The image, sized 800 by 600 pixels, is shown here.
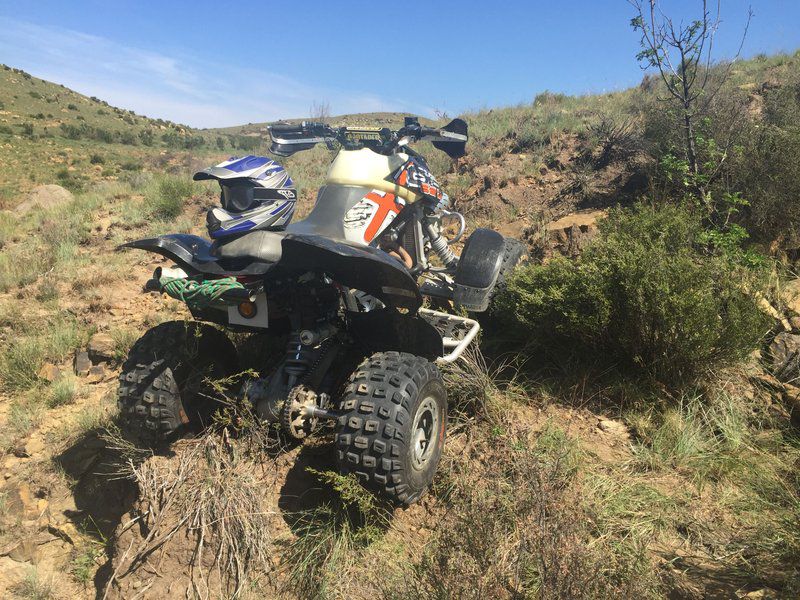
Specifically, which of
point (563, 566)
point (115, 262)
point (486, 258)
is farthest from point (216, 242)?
point (115, 262)

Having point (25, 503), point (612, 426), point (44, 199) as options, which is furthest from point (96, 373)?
point (44, 199)

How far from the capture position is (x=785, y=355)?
3334 mm

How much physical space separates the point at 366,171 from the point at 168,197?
6.44 meters

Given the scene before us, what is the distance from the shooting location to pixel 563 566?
6.14ft

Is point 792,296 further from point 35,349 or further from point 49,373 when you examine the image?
point 35,349

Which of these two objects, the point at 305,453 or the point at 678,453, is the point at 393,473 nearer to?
the point at 305,453

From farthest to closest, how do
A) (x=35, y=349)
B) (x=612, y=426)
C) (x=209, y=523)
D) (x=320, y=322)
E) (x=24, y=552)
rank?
(x=35, y=349)
(x=612, y=426)
(x=24, y=552)
(x=320, y=322)
(x=209, y=523)

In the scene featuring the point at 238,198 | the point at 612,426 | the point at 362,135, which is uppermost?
the point at 362,135

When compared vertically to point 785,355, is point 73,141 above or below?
above

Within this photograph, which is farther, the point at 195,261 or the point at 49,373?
the point at 49,373

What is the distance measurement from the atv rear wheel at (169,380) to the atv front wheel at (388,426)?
3.19 feet

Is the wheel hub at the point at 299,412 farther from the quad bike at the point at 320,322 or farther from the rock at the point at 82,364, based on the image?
the rock at the point at 82,364

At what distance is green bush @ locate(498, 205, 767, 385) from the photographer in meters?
3.07

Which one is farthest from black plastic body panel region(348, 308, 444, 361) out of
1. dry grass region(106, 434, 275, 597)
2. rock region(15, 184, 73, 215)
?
rock region(15, 184, 73, 215)
